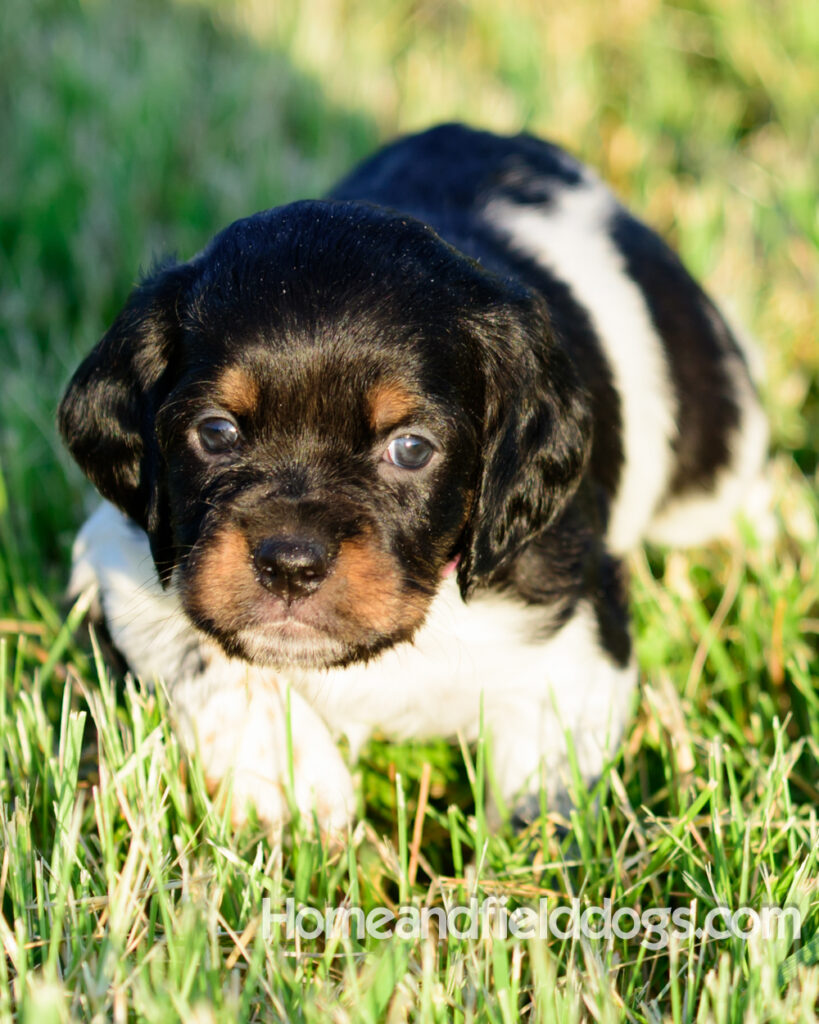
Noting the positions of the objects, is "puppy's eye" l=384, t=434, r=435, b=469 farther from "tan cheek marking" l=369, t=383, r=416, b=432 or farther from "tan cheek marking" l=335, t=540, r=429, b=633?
"tan cheek marking" l=335, t=540, r=429, b=633

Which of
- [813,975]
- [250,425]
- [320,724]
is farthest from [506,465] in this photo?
[813,975]

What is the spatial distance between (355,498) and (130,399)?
0.64 metres

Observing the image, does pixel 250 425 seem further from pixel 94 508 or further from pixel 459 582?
pixel 94 508

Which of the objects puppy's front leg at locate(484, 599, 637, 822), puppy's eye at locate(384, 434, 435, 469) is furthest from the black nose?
puppy's front leg at locate(484, 599, 637, 822)

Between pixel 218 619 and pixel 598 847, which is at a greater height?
pixel 218 619

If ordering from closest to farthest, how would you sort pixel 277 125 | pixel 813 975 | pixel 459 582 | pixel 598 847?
1. pixel 813 975
2. pixel 598 847
3. pixel 459 582
4. pixel 277 125

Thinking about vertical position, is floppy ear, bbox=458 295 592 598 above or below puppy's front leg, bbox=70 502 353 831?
above

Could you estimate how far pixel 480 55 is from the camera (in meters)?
7.34

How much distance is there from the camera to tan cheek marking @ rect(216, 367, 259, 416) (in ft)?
8.01

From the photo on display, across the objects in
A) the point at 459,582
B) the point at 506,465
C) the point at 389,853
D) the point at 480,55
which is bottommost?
the point at 389,853

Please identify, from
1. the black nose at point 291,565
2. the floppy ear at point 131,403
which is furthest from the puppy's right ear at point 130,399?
the black nose at point 291,565

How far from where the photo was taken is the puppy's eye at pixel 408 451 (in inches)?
99.5

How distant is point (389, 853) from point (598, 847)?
1.46 feet

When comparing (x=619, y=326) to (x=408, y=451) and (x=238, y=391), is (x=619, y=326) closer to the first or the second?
(x=408, y=451)
